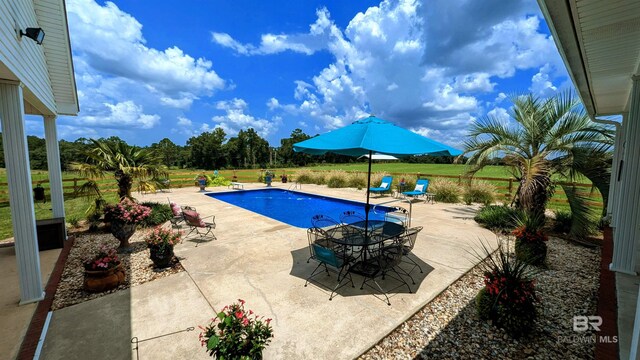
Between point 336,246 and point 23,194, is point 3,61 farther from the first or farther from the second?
point 336,246

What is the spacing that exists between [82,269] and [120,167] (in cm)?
280

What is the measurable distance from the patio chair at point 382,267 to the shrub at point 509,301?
0.99 metres

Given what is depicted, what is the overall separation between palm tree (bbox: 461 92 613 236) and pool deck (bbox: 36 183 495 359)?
2.57 metres

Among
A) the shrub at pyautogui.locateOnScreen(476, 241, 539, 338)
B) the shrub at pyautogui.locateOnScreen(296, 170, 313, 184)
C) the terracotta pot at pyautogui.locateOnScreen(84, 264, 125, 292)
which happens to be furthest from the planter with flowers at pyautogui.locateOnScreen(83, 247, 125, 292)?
the shrub at pyautogui.locateOnScreen(296, 170, 313, 184)

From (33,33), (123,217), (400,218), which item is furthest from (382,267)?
(33,33)

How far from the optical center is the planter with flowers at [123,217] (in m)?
4.98

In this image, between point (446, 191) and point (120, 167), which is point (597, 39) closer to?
point (446, 191)

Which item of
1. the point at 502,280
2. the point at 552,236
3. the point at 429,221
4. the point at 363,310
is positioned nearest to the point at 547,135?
the point at 552,236

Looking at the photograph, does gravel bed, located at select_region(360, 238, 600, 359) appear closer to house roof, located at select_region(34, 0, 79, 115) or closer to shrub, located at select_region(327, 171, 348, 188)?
house roof, located at select_region(34, 0, 79, 115)

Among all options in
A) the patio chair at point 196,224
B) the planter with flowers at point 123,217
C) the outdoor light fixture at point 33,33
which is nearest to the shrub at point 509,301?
the patio chair at point 196,224

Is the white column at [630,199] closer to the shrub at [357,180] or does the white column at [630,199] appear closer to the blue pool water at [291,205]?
the blue pool water at [291,205]

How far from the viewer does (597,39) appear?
9.30 ft

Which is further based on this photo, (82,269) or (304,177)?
(304,177)

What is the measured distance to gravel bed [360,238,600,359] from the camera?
2525mm
